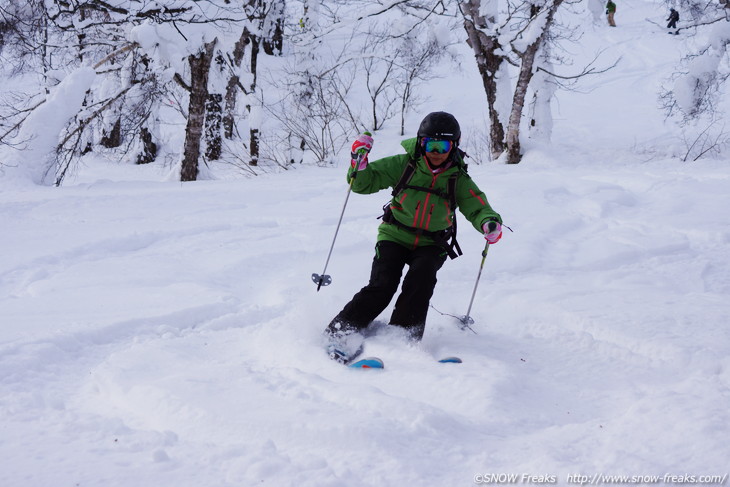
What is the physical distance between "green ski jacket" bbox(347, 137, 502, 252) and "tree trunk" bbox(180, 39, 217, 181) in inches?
278

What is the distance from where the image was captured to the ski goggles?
11.1ft

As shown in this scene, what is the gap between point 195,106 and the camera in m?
10.1

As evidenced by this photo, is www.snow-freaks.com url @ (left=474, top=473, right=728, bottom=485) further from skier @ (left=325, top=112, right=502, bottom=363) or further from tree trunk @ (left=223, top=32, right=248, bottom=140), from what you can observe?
tree trunk @ (left=223, top=32, right=248, bottom=140)

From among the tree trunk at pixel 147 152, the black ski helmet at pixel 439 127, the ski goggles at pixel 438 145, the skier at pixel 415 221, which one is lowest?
the tree trunk at pixel 147 152

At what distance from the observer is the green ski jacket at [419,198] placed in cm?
350

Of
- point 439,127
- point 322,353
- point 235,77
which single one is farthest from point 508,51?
point 322,353

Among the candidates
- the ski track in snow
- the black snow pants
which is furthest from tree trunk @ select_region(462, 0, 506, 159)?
the black snow pants

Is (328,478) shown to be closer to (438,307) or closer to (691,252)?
(438,307)

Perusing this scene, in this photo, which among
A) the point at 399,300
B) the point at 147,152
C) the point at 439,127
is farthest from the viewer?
the point at 147,152

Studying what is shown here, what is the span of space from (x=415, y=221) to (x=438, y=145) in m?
0.49

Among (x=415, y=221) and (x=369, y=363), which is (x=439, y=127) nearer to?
(x=415, y=221)

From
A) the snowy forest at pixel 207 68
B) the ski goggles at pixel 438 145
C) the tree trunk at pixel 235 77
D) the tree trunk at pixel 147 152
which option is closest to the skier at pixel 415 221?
the ski goggles at pixel 438 145

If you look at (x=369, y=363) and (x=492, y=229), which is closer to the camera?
(x=369, y=363)

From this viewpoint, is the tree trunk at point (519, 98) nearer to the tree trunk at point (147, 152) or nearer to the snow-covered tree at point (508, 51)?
the snow-covered tree at point (508, 51)
